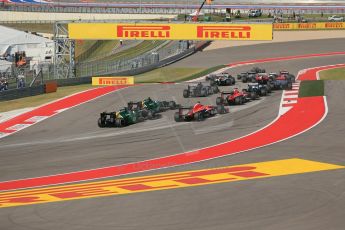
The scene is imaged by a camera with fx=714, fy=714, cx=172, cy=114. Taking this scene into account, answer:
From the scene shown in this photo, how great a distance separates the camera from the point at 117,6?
10306cm

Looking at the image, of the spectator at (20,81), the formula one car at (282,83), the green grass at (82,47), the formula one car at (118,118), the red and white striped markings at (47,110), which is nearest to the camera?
the formula one car at (118,118)

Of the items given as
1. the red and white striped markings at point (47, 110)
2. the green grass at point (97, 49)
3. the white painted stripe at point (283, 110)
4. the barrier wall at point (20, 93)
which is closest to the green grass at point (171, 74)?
the red and white striped markings at point (47, 110)

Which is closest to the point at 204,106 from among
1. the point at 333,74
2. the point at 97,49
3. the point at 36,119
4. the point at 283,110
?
the point at 283,110

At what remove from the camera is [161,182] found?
1972 cm

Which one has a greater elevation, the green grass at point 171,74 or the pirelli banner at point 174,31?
the pirelli banner at point 174,31

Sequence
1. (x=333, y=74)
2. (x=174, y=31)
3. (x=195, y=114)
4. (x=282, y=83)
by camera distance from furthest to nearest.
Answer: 1. (x=333, y=74)
2. (x=174, y=31)
3. (x=282, y=83)
4. (x=195, y=114)

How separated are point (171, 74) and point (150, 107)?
68.0 feet

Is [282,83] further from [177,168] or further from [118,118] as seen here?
[177,168]

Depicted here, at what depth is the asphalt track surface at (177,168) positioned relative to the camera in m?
15.3

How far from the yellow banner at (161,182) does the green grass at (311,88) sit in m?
15.6

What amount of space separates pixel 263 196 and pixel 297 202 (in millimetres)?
1019

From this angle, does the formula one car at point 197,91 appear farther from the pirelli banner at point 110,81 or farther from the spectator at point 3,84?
the spectator at point 3,84

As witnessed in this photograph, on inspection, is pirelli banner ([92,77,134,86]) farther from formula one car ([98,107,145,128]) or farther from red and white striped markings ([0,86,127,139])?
formula one car ([98,107,145,128])

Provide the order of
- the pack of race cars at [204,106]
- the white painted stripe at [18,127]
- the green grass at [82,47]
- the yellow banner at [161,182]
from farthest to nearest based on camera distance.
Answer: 1. the green grass at [82,47]
2. the white painted stripe at [18,127]
3. the pack of race cars at [204,106]
4. the yellow banner at [161,182]
